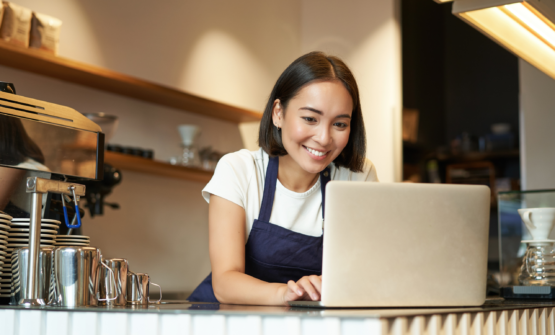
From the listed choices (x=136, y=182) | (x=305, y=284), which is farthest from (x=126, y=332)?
(x=136, y=182)

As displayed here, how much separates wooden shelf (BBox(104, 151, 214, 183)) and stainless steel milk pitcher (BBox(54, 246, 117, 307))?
1582 millimetres

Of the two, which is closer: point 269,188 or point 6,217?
point 6,217

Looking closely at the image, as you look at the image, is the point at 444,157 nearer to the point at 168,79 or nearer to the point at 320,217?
the point at 168,79

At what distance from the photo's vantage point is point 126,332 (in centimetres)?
94

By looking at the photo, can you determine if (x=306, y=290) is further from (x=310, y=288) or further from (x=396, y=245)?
(x=396, y=245)

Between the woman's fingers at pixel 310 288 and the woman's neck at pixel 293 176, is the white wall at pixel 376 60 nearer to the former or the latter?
the woman's neck at pixel 293 176

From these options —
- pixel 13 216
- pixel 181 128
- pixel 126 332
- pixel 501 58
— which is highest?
pixel 501 58

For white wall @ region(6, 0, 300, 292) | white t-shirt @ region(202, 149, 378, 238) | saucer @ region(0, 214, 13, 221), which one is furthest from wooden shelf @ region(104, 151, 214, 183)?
saucer @ region(0, 214, 13, 221)

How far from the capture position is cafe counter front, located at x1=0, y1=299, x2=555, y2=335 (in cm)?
81

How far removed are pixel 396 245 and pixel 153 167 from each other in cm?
219

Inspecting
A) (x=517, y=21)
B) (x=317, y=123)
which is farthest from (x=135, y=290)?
(x=517, y=21)

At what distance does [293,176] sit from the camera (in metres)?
1.74

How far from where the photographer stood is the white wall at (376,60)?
12.3ft

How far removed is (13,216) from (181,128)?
1.84 meters
